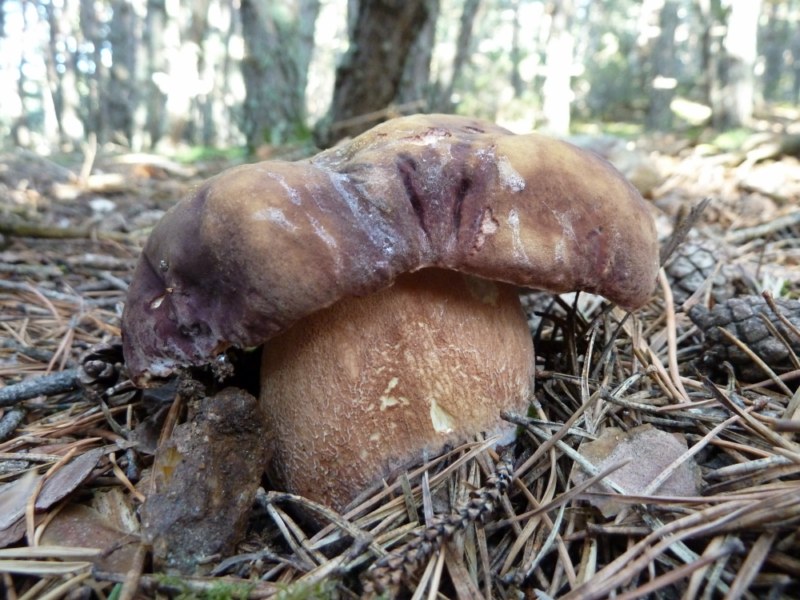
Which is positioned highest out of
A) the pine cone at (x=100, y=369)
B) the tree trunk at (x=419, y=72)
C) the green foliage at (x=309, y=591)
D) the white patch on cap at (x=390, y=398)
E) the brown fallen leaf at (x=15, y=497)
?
the tree trunk at (x=419, y=72)

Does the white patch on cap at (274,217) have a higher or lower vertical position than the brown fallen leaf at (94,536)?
higher

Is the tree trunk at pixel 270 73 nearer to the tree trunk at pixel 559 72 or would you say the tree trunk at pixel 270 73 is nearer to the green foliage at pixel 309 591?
the tree trunk at pixel 559 72

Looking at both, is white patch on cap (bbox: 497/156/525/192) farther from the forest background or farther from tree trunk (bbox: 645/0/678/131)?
tree trunk (bbox: 645/0/678/131)

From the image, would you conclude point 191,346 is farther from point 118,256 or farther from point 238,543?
point 118,256

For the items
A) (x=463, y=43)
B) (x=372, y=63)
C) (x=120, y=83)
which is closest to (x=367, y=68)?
(x=372, y=63)

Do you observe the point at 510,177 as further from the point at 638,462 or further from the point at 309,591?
the point at 309,591

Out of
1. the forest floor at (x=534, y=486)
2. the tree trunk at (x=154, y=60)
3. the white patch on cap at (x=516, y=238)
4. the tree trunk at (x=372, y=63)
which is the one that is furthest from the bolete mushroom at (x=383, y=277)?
the tree trunk at (x=154, y=60)

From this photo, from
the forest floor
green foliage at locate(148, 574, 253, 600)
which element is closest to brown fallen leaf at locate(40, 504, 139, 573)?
the forest floor
